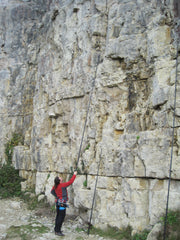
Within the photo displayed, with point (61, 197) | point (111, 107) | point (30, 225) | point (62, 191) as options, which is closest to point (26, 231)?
point (30, 225)

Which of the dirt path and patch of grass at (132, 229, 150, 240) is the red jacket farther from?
patch of grass at (132, 229, 150, 240)

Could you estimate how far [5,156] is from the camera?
1700 cm

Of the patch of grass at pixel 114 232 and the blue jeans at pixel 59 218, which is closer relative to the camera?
the patch of grass at pixel 114 232

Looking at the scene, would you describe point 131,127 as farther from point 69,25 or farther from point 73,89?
point 69,25

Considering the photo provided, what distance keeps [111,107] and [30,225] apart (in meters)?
5.32

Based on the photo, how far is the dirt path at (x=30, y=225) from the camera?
813 centimetres

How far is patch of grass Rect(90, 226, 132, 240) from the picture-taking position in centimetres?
757

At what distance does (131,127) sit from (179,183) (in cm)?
262

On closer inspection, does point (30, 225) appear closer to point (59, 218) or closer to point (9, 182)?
point (59, 218)

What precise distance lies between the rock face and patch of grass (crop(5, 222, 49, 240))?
1480 mm

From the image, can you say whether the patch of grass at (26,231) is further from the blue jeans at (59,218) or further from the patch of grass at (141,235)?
the patch of grass at (141,235)

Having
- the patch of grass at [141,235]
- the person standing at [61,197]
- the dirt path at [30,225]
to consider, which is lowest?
the dirt path at [30,225]

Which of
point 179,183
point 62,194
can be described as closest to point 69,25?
point 62,194

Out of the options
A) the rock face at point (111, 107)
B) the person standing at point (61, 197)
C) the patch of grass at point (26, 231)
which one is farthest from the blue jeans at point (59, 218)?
the rock face at point (111, 107)
